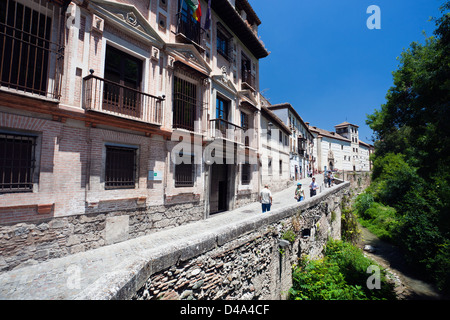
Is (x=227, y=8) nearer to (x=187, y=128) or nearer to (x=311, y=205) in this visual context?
(x=187, y=128)

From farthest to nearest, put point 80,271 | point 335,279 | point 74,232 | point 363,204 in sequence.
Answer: point 363,204 < point 335,279 < point 74,232 < point 80,271

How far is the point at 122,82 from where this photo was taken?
23.4 ft

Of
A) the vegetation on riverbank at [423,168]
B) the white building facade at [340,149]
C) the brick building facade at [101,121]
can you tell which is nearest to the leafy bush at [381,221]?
the vegetation on riverbank at [423,168]

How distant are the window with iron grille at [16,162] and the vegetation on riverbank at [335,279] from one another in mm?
7874

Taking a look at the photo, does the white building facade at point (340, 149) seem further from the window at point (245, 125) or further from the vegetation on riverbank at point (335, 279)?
the vegetation on riverbank at point (335, 279)

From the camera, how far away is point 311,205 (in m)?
8.80

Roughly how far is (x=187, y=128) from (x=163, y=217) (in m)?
3.95

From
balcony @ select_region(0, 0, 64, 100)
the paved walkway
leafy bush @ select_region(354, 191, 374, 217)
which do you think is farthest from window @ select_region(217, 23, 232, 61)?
leafy bush @ select_region(354, 191, 374, 217)

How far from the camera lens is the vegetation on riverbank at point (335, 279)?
6219mm

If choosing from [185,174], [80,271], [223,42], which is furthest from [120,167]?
[223,42]

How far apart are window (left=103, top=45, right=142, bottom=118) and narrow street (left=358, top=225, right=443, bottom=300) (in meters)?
13.6

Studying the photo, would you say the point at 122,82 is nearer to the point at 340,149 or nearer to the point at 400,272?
the point at 400,272

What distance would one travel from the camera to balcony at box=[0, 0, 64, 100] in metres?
5.08

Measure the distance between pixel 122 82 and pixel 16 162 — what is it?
12.6 ft
